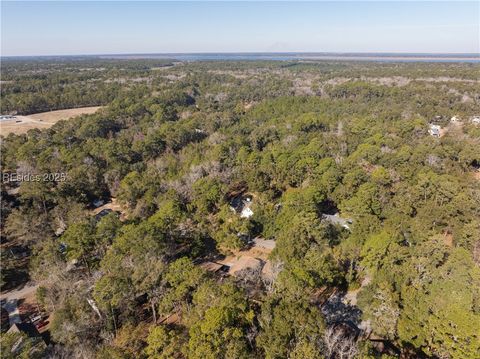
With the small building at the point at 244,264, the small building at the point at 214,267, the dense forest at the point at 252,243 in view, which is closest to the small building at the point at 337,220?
the dense forest at the point at 252,243

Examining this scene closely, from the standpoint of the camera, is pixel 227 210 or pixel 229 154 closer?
pixel 227 210

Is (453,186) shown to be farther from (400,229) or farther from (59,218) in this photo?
(59,218)

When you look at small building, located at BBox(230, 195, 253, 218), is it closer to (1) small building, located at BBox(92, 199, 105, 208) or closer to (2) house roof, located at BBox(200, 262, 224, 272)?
(2) house roof, located at BBox(200, 262, 224, 272)

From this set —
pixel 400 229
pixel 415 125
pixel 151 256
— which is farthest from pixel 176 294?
pixel 415 125

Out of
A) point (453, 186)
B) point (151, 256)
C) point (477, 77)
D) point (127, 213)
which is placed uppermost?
point (477, 77)

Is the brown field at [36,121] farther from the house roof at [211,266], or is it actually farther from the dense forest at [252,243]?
the house roof at [211,266]

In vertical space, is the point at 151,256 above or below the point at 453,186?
below

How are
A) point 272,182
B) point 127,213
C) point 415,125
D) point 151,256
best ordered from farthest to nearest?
point 415,125
point 272,182
point 127,213
point 151,256
